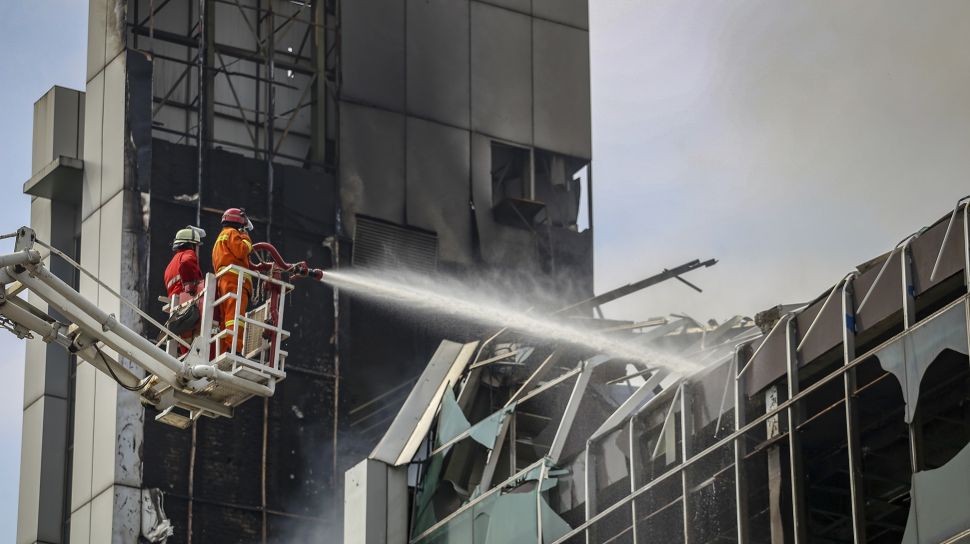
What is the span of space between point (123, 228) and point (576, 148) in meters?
12.5

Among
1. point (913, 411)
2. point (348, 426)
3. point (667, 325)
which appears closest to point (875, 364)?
point (913, 411)

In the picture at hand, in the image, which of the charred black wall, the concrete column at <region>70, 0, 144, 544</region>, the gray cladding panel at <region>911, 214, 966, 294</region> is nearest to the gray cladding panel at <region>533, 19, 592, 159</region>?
the charred black wall

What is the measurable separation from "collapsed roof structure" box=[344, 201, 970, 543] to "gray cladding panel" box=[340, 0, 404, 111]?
10.1 metres

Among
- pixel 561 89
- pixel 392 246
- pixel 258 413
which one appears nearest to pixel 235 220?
pixel 258 413

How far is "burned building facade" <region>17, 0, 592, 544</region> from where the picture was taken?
4147cm

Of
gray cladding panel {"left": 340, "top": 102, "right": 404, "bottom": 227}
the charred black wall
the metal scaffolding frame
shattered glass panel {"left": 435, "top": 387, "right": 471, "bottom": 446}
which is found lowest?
shattered glass panel {"left": 435, "top": 387, "right": 471, "bottom": 446}

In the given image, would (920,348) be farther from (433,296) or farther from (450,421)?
(433,296)

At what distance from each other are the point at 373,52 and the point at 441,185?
3.39m

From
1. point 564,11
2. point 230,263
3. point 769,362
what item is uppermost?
point 564,11

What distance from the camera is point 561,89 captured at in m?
50.2

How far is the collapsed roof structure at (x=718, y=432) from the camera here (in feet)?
83.3

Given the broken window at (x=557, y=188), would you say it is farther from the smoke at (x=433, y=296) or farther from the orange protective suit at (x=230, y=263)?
the orange protective suit at (x=230, y=263)

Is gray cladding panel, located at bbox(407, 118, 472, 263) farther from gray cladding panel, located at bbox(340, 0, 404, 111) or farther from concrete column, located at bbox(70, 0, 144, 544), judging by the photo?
concrete column, located at bbox(70, 0, 144, 544)

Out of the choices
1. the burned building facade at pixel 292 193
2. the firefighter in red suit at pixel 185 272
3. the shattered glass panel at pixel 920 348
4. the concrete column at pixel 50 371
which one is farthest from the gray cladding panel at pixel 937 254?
the concrete column at pixel 50 371
